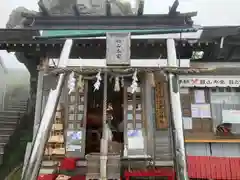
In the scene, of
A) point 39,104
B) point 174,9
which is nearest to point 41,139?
point 39,104

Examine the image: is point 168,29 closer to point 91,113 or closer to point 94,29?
point 94,29

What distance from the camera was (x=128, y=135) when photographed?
36.8 ft

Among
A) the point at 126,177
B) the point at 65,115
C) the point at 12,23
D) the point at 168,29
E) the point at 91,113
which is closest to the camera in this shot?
the point at 126,177

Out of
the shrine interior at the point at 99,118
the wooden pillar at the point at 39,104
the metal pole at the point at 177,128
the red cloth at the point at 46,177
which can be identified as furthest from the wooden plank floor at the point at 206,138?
the wooden pillar at the point at 39,104

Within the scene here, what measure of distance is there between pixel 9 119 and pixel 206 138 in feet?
34.9

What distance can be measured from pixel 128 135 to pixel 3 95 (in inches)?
409

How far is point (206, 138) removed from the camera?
37.3 ft

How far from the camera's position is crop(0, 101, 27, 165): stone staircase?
13.8 meters

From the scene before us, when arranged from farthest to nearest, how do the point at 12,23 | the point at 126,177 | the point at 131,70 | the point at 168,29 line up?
the point at 12,23 → the point at 168,29 → the point at 126,177 → the point at 131,70

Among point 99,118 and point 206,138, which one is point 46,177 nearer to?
point 99,118

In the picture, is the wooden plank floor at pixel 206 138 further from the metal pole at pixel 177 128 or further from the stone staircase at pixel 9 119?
the stone staircase at pixel 9 119

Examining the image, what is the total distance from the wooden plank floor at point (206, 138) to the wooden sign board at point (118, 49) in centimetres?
448

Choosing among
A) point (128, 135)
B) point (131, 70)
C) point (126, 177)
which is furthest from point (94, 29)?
point (126, 177)

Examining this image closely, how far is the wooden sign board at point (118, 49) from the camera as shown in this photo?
9.09 meters
